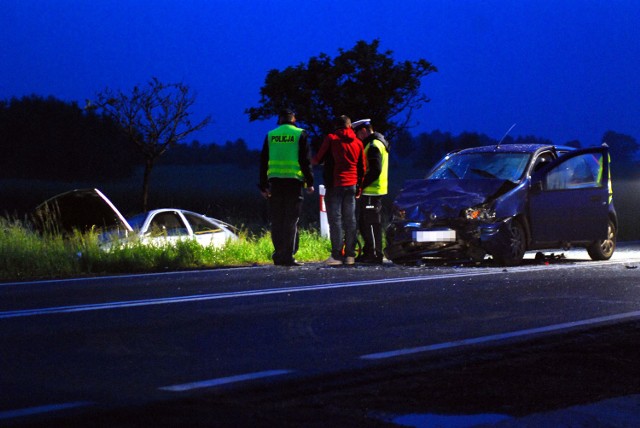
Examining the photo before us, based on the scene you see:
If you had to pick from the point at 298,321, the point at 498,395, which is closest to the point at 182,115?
the point at 298,321

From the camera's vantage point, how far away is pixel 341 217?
1591cm

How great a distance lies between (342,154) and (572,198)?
3.35m

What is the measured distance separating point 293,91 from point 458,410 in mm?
36323

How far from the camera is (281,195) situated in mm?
15109

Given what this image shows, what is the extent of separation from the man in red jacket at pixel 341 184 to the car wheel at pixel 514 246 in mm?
2045

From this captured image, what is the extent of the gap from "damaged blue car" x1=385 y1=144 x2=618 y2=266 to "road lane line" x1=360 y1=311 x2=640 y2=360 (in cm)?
570

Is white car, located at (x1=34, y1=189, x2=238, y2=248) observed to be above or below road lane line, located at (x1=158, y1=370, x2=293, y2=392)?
above

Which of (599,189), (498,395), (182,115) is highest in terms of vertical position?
(182,115)

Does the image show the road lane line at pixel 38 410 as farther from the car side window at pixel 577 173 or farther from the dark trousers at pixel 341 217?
the car side window at pixel 577 173

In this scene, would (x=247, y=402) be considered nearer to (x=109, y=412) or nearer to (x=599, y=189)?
(x=109, y=412)

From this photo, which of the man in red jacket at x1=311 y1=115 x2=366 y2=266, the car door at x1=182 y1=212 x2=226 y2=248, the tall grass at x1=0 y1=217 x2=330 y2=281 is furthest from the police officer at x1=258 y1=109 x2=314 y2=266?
the car door at x1=182 y1=212 x2=226 y2=248

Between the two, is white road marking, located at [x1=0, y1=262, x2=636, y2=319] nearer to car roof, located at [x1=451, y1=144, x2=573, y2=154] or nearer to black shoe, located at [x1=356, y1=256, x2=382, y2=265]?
black shoe, located at [x1=356, y1=256, x2=382, y2=265]

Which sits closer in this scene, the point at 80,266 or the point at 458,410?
the point at 458,410

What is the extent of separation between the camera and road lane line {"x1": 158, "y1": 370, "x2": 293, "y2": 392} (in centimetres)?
604
